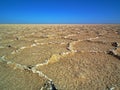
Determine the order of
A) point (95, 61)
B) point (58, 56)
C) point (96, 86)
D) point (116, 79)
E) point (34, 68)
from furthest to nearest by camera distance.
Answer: point (58, 56)
point (95, 61)
point (34, 68)
point (116, 79)
point (96, 86)

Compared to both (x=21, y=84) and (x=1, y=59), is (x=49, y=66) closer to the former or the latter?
(x=21, y=84)

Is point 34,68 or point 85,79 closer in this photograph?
point 85,79

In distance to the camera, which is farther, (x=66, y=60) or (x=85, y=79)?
(x=66, y=60)

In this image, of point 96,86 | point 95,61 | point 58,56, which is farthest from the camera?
point 58,56

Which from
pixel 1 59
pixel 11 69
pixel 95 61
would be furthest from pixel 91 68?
pixel 1 59

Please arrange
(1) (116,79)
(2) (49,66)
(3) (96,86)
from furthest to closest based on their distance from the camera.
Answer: (2) (49,66) → (1) (116,79) → (3) (96,86)

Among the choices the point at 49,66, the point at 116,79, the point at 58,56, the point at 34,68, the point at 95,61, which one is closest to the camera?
the point at 116,79

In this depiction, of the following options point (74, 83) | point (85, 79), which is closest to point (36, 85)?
point (74, 83)

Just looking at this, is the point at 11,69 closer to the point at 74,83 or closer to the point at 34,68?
the point at 34,68
